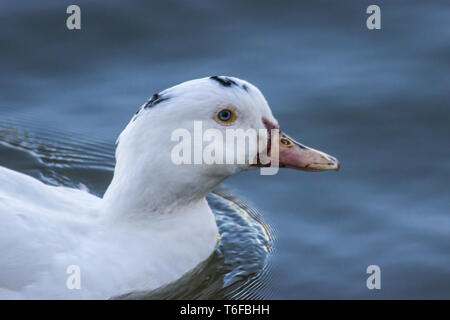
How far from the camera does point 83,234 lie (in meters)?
5.09

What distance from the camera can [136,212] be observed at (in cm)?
525

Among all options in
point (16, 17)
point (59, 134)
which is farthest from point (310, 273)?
point (16, 17)

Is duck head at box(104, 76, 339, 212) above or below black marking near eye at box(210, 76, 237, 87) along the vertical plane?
below

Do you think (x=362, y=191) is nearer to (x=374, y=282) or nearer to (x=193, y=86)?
(x=374, y=282)

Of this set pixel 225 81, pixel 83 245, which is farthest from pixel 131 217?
pixel 225 81

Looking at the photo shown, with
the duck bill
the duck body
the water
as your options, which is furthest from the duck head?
the water

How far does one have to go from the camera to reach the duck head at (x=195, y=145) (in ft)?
16.3

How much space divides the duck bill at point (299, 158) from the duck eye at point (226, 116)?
37 centimetres

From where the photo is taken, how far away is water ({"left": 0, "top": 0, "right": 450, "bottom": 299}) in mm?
5926

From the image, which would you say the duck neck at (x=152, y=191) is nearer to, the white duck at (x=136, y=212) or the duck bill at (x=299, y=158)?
the white duck at (x=136, y=212)

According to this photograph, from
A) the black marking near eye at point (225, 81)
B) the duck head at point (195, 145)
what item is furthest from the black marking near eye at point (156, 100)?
the black marking near eye at point (225, 81)

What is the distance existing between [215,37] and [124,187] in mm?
3199

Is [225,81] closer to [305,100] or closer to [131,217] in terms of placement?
[131,217]

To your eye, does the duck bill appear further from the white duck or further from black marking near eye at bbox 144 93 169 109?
black marking near eye at bbox 144 93 169 109
